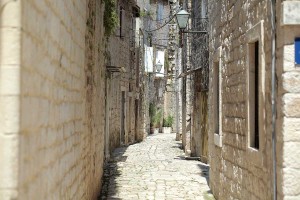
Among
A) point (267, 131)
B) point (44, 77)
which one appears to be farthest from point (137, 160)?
point (44, 77)

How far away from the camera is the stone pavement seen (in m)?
9.16

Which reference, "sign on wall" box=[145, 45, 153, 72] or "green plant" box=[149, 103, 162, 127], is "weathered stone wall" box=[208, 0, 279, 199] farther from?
"green plant" box=[149, 103, 162, 127]

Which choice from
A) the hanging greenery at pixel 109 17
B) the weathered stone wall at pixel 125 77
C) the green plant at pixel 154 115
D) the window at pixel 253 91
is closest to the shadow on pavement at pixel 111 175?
the weathered stone wall at pixel 125 77

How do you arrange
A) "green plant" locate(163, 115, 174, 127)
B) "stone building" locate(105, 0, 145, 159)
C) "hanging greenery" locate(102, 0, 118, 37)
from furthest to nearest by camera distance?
"green plant" locate(163, 115, 174, 127) → "stone building" locate(105, 0, 145, 159) → "hanging greenery" locate(102, 0, 118, 37)

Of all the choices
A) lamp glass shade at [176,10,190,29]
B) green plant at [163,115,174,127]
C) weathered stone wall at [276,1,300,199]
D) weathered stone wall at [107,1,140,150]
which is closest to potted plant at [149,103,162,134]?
green plant at [163,115,174,127]

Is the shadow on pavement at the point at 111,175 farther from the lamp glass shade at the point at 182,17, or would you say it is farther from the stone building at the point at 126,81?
the lamp glass shade at the point at 182,17

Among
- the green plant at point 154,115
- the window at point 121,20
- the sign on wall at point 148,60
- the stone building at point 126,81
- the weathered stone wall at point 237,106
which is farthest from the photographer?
the green plant at point 154,115

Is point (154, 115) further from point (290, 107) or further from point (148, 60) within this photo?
point (290, 107)

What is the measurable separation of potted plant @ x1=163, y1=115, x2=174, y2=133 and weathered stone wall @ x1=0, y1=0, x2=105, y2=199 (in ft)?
88.3

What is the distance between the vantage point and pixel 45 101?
345 centimetres

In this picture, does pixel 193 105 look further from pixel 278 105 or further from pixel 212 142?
pixel 278 105

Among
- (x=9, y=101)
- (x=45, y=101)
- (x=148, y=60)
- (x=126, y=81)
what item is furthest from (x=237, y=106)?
(x=148, y=60)

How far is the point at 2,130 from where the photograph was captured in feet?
8.59

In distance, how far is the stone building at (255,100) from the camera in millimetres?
4227
